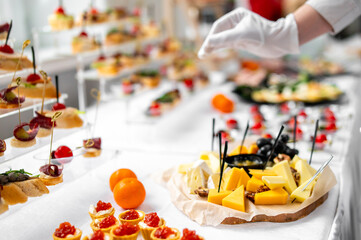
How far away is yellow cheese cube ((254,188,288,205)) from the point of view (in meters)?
1.29

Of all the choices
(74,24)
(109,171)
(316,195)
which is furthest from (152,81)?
(316,195)

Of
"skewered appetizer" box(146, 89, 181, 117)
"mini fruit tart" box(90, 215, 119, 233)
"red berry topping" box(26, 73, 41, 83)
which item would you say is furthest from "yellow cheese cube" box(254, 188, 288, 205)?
"skewered appetizer" box(146, 89, 181, 117)

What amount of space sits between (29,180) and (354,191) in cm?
119

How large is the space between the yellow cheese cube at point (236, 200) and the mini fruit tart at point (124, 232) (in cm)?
29

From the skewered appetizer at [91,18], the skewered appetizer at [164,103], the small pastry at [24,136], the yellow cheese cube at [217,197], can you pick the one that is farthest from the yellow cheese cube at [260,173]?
the skewered appetizer at [91,18]

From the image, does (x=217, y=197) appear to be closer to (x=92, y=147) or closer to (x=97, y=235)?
(x=97, y=235)

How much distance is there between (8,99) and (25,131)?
11 centimetres

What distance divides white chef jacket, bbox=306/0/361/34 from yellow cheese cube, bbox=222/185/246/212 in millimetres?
763

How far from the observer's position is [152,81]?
288cm

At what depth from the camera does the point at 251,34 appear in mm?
1568

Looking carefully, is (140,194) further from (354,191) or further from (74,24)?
(74,24)

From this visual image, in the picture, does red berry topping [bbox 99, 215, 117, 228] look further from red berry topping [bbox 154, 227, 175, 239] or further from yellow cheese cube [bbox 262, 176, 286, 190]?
yellow cheese cube [bbox 262, 176, 286, 190]

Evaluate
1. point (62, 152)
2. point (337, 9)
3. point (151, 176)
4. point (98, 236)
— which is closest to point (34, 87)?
point (62, 152)

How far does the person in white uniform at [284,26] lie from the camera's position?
1.57 metres
